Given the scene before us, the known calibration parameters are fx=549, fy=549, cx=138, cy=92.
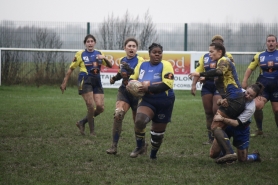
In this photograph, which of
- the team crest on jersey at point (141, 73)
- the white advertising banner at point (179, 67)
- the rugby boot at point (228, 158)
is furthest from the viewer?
the white advertising banner at point (179, 67)

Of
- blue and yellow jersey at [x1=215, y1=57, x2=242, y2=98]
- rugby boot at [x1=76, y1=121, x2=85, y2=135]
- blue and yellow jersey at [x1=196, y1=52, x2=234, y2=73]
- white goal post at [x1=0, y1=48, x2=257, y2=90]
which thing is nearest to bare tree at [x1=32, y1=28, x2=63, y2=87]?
white goal post at [x1=0, y1=48, x2=257, y2=90]

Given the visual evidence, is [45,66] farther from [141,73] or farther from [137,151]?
[141,73]

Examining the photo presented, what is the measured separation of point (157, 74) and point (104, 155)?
178cm

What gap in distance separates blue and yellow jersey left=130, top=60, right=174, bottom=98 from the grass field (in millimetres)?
1147

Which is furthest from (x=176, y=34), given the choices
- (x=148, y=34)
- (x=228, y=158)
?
(x=228, y=158)

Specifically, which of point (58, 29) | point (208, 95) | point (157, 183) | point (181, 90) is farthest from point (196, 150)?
point (58, 29)

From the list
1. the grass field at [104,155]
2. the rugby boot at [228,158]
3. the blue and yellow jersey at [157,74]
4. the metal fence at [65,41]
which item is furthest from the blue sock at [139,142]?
the metal fence at [65,41]

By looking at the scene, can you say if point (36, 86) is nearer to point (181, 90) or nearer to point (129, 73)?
point (181, 90)

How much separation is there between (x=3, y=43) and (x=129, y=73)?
16.9 meters

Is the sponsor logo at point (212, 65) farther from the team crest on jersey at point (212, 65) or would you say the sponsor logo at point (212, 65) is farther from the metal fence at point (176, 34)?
the metal fence at point (176, 34)

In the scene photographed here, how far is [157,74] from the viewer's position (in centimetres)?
859

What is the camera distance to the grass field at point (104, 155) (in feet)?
24.6

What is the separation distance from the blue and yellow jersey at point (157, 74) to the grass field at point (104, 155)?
3.76ft

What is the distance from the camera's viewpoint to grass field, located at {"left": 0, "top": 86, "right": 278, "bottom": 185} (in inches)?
295
